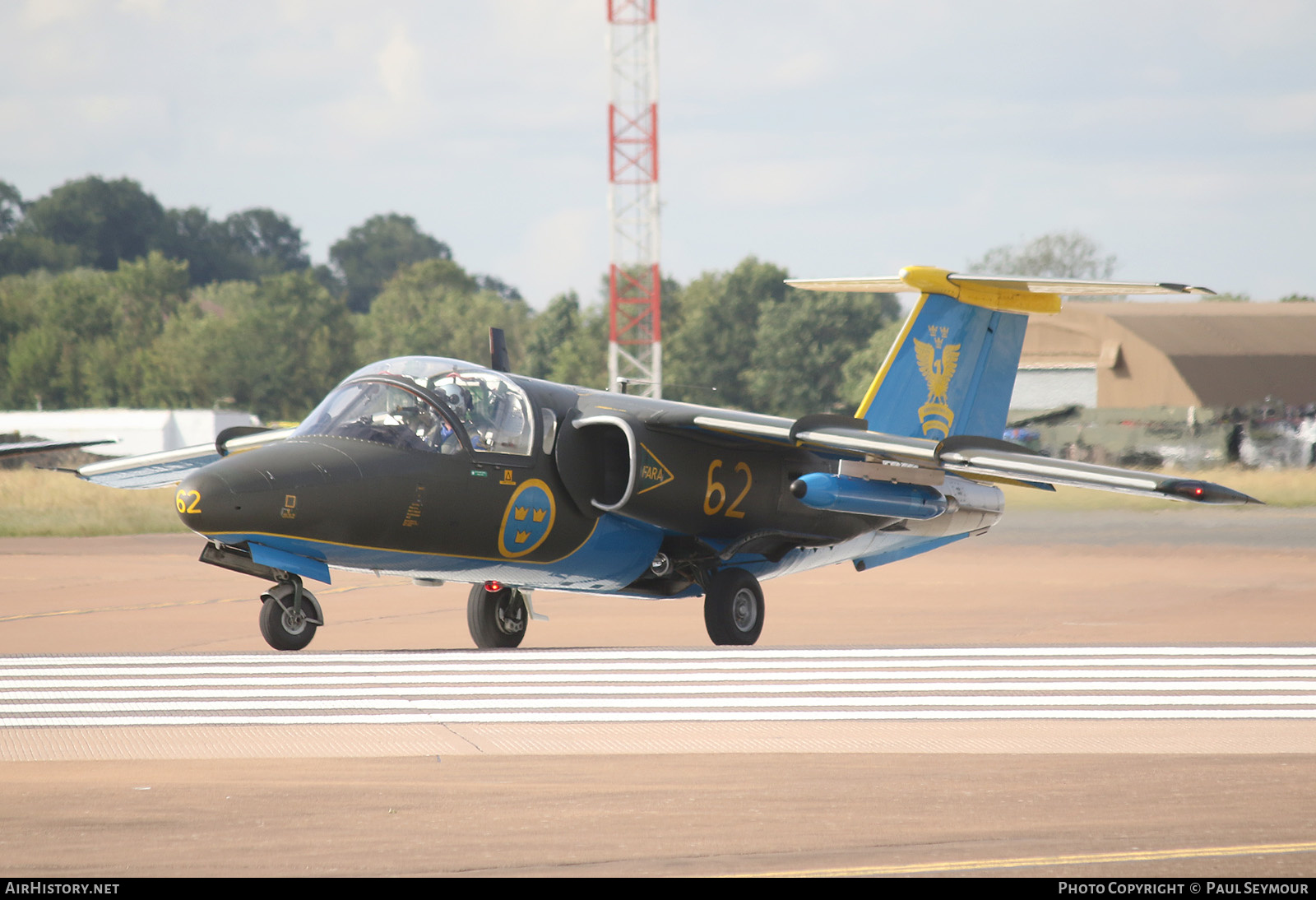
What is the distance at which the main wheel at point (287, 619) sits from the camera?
1448cm

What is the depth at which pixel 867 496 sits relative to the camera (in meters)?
16.1

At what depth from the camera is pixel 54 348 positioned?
3964 inches

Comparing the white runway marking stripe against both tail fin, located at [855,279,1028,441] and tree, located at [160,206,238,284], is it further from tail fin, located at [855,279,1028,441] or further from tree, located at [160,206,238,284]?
tree, located at [160,206,238,284]

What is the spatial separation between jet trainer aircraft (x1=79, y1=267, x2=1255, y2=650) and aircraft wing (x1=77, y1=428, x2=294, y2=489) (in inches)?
1.5

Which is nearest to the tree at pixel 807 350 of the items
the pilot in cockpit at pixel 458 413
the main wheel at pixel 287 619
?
the pilot in cockpit at pixel 458 413

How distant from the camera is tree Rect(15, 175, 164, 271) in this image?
16562 cm

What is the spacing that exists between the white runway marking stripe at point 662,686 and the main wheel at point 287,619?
15.4 inches

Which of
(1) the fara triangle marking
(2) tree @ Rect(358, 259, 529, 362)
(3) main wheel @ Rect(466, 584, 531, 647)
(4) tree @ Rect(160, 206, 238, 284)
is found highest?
(4) tree @ Rect(160, 206, 238, 284)

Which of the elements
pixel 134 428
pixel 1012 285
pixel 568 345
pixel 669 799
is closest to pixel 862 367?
pixel 568 345

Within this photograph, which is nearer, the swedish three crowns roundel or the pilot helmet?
the pilot helmet

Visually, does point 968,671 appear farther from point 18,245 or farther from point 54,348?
point 18,245

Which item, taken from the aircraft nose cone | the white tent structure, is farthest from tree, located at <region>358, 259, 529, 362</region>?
the aircraft nose cone

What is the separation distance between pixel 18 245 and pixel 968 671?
160 m

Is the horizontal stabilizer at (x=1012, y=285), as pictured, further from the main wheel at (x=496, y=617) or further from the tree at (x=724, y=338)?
the tree at (x=724, y=338)
